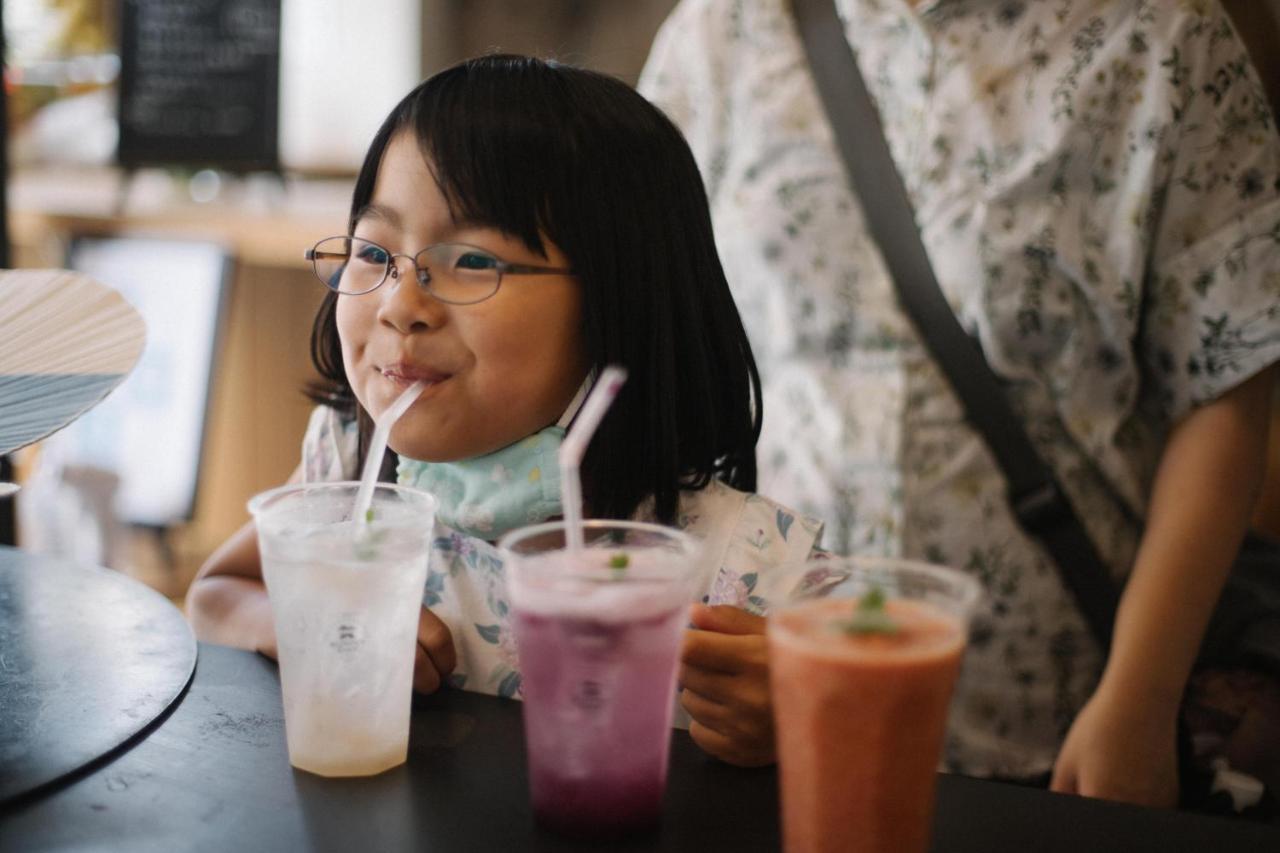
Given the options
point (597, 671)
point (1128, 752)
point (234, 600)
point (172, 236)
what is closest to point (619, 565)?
point (597, 671)

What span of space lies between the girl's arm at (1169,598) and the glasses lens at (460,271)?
80 centimetres

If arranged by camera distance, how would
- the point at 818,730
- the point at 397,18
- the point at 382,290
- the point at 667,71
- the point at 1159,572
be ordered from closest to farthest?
the point at 818,730
the point at 382,290
the point at 1159,572
the point at 667,71
the point at 397,18

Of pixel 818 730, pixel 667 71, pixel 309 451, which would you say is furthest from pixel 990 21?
pixel 818 730

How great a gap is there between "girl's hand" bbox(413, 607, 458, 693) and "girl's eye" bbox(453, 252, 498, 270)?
28cm

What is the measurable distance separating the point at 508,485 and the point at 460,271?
20cm

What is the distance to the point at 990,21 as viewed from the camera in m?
1.42

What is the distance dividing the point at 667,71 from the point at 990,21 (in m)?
0.44

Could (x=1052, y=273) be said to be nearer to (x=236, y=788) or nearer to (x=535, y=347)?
(x=535, y=347)

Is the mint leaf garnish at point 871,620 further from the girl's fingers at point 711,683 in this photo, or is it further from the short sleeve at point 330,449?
the short sleeve at point 330,449

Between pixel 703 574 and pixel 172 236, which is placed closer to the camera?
pixel 703 574

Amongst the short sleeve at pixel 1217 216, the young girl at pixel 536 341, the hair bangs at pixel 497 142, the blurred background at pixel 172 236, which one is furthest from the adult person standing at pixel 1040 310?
the blurred background at pixel 172 236

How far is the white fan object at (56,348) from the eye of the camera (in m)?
0.87

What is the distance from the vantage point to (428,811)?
2.37 ft

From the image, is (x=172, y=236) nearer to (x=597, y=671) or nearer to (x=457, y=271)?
(x=457, y=271)
